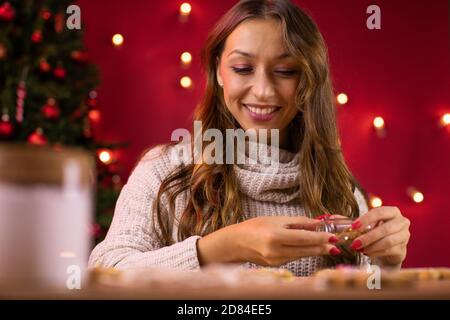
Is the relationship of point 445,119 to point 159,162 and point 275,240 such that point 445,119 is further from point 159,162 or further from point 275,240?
point 275,240

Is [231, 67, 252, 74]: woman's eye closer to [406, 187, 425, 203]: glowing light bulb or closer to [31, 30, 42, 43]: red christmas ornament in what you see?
[31, 30, 42, 43]: red christmas ornament

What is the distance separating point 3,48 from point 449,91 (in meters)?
2.04

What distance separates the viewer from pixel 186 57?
3436mm

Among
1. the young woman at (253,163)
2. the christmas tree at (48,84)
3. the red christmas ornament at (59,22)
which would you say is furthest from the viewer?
the red christmas ornament at (59,22)

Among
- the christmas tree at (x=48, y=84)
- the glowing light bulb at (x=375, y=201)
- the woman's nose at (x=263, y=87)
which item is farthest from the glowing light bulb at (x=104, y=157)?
the woman's nose at (x=263, y=87)

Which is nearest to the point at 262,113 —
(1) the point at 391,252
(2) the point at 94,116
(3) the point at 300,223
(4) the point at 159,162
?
(4) the point at 159,162

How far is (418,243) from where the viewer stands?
342cm

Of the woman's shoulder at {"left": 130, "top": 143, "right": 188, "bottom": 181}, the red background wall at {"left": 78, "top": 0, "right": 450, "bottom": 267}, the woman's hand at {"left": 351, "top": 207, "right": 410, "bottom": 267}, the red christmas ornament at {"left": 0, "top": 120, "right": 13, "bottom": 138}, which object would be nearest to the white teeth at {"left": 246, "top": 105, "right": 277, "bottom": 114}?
the woman's shoulder at {"left": 130, "top": 143, "right": 188, "bottom": 181}

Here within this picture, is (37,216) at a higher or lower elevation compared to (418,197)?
lower

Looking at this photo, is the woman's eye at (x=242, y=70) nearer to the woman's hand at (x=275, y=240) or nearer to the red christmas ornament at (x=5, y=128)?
the woman's hand at (x=275, y=240)

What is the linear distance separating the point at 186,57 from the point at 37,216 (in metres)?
2.87

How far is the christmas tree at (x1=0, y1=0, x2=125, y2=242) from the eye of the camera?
2674 mm

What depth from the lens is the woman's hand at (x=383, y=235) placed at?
1.20 m
